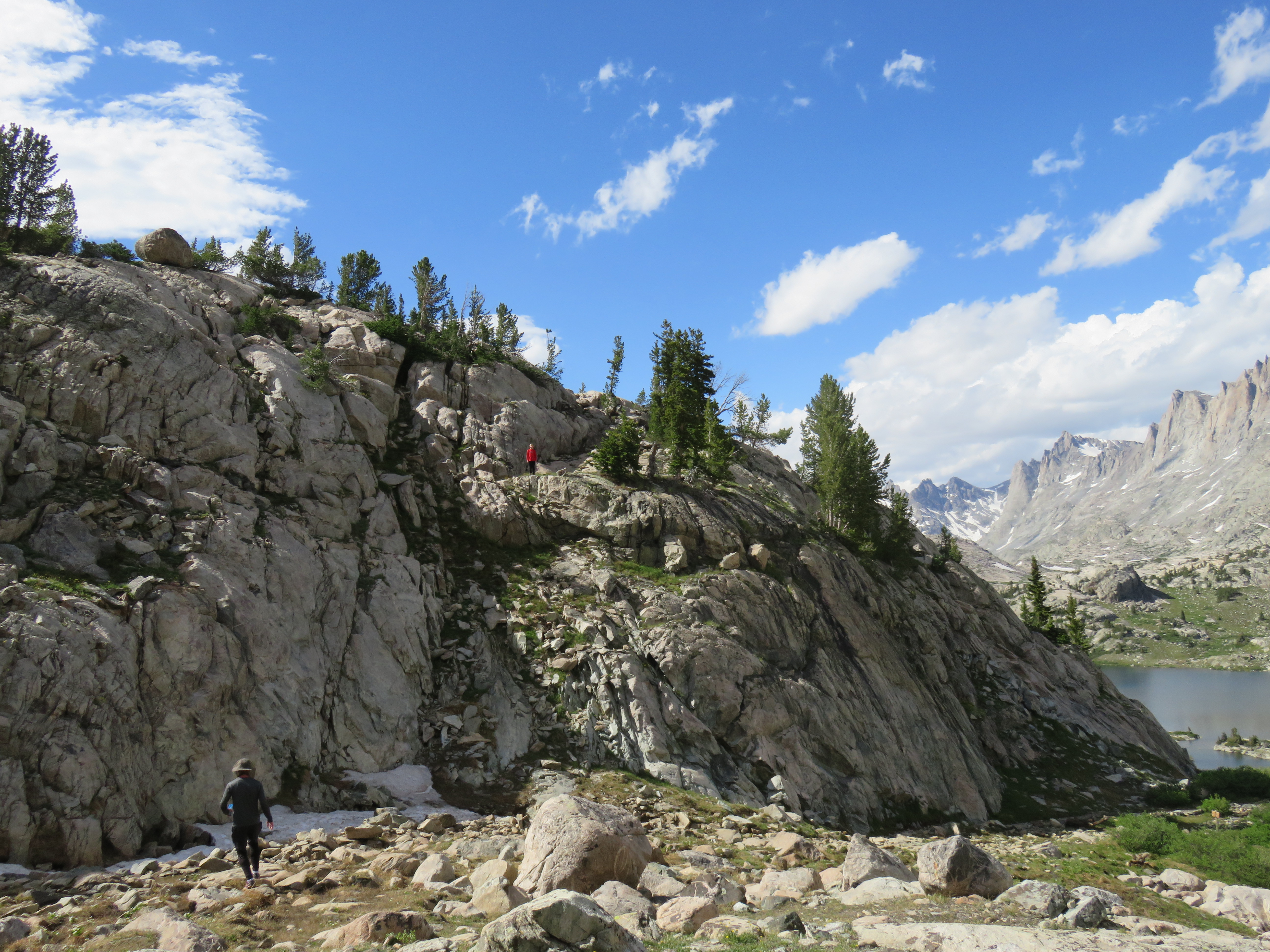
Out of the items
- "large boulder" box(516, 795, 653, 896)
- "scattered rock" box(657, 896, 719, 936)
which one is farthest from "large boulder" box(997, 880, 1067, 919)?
"large boulder" box(516, 795, 653, 896)

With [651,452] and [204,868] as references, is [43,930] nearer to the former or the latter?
[204,868]

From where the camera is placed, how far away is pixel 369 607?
25.9m

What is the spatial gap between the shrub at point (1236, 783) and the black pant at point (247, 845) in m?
56.7

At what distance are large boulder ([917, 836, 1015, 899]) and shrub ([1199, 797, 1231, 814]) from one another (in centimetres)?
3325

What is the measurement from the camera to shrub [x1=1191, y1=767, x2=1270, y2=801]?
45781 millimetres

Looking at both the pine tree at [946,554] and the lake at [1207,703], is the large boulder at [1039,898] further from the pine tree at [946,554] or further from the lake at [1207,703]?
the lake at [1207,703]

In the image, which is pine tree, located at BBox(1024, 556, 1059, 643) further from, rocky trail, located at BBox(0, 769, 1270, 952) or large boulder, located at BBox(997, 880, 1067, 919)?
large boulder, located at BBox(997, 880, 1067, 919)

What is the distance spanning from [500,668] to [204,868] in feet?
44.6

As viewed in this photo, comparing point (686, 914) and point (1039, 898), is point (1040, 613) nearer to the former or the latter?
point (1039, 898)

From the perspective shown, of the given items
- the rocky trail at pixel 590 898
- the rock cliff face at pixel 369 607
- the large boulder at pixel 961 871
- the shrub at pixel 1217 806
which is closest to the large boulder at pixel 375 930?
the rocky trail at pixel 590 898

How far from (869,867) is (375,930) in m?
11.3

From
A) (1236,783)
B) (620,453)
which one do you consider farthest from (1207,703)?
(620,453)

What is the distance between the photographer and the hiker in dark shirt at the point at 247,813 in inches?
512

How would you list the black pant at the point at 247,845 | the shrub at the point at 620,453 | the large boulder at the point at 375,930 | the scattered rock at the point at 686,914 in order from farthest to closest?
the shrub at the point at 620,453 → the black pant at the point at 247,845 → the scattered rock at the point at 686,914 → the large boulder at the point at 375,930
